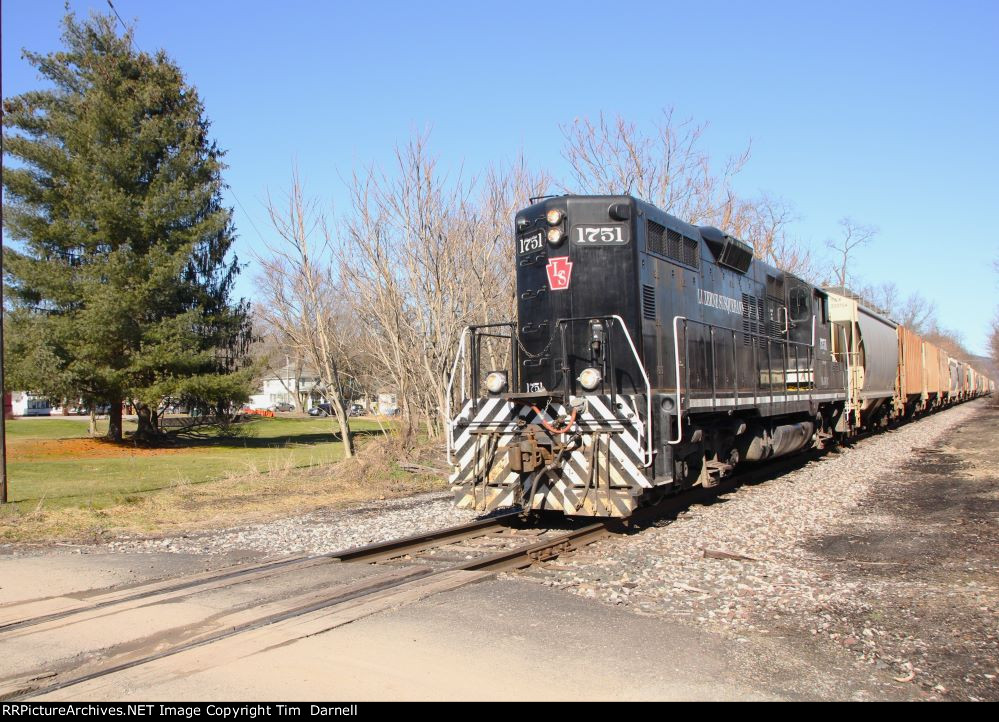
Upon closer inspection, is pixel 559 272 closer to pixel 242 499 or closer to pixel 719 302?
pixel 719 302

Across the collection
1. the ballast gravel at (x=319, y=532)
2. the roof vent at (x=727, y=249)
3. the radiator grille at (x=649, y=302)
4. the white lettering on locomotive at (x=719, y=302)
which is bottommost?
the ballast gravel at (x=319, y=532)

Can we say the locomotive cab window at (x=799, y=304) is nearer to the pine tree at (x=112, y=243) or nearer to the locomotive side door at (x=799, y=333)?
the locomotive side door at (x=799, y=333)

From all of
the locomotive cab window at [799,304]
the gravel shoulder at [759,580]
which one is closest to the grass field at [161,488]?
the gravel shoulder at [759,580]

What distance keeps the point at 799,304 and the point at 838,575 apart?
359 inches

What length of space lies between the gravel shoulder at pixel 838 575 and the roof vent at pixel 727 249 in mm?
3544

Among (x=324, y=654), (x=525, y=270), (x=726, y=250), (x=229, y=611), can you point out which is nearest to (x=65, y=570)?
(x=229, y=611)

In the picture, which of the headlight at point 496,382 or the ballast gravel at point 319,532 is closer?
the ballast gravel at point 319,532

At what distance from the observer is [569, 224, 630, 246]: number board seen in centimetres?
916

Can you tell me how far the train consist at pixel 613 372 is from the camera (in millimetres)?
8352

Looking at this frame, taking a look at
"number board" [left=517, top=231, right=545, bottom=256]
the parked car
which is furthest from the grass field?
the parked car

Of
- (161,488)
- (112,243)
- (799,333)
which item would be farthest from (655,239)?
(112,243)

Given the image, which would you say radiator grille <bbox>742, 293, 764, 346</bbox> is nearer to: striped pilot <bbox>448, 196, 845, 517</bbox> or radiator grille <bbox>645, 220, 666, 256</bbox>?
striped pilot <bbox>448, 196, 845, 517</bbox>

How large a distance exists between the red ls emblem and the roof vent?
276 centimetres

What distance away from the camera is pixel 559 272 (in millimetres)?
9422
